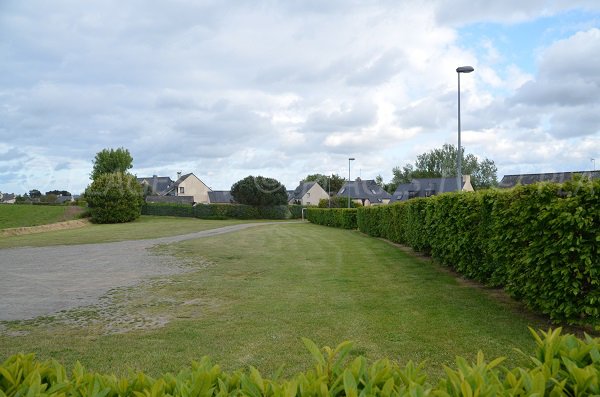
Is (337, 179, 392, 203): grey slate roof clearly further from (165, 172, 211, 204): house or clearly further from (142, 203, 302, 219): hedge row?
(142, 203, 302, 219): hedge row

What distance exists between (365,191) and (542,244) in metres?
90.1

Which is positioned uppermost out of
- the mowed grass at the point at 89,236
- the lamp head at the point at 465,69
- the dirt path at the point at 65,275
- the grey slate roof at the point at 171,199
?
the lamp head at the point at 465,69

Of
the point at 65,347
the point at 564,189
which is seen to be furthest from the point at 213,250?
the point at 564,189

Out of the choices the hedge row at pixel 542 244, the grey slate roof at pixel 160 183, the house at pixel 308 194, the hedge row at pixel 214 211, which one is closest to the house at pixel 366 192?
the house at pixel 308 194

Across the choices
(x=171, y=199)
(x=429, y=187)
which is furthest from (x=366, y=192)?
(x=171, y=199)

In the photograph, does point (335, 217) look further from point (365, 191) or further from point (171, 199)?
point (365, 191)

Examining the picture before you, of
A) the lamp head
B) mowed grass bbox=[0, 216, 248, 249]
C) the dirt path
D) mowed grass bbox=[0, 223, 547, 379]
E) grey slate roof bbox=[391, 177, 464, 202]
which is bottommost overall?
mowed grass bbox=[0, 216, 248, 249]

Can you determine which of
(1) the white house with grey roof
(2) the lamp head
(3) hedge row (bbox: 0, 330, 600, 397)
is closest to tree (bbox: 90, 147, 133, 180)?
(1) the white house with grey roof

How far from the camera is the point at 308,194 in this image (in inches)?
3792

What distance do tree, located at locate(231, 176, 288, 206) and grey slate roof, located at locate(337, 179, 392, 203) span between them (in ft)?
101

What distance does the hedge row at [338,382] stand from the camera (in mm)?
2018

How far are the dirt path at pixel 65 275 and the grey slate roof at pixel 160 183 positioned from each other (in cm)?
7615

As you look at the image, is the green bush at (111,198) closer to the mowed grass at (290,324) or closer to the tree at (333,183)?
the mowed grass at (290,324)

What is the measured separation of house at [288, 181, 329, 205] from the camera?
96312mm
